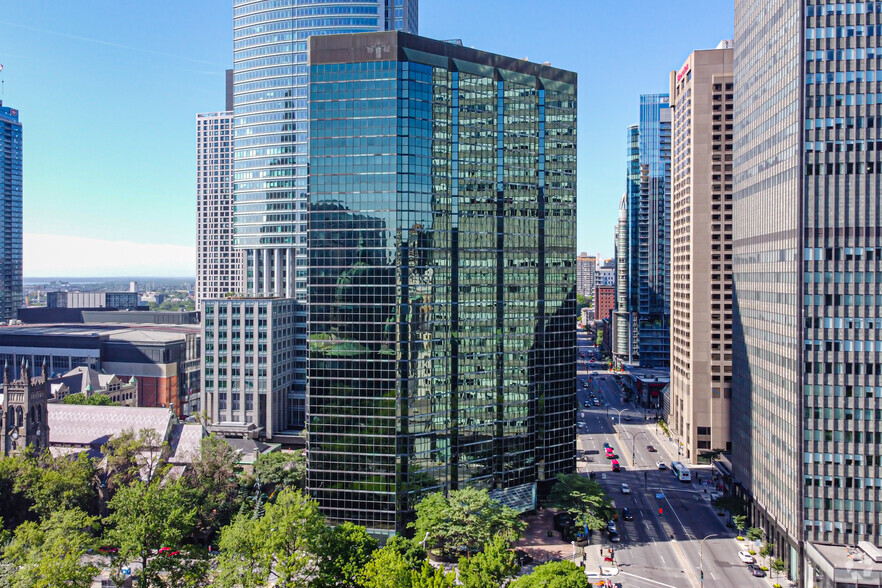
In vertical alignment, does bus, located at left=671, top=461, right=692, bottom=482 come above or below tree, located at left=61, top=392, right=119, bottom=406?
below

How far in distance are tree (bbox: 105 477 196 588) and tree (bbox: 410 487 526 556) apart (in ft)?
113

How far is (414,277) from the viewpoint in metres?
108

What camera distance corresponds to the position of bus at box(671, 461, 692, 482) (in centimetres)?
14488

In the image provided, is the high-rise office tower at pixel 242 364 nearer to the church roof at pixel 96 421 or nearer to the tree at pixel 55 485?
the church roof at pixel 96 421

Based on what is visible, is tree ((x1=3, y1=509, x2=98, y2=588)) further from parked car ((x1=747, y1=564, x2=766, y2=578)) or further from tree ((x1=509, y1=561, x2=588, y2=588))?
parked car ((x1=747, y1=564, x2=766, y2=578))

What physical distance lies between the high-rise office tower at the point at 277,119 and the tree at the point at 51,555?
90711mm

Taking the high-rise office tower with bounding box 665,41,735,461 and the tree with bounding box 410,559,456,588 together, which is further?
the high-rise office tower with bounding box 665,41,735,461

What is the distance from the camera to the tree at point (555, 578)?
69.8m

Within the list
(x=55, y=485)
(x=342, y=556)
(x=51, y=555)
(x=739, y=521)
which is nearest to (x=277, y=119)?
(x=55, y=485)

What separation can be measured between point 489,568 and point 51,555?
5042 cm

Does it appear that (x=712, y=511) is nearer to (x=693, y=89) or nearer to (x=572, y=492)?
(x=572, y=492)

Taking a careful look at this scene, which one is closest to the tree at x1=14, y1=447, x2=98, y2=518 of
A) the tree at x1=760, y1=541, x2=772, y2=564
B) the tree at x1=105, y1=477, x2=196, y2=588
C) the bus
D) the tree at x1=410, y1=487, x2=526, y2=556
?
the tree at x1=105, y1=477, x2=196, y2=588

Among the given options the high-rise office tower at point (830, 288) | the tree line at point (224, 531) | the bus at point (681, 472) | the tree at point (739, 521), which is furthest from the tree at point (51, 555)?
the bus at point (681, 472)

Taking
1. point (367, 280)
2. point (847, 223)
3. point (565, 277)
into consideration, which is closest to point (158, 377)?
point (367, 280)
